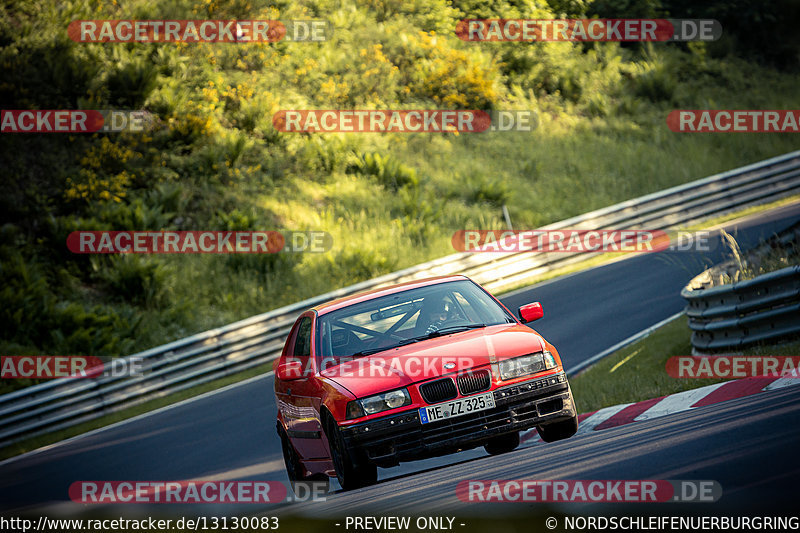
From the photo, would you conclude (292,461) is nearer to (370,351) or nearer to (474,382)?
(370,351)

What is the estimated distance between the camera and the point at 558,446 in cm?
662

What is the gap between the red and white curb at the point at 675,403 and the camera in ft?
24.5

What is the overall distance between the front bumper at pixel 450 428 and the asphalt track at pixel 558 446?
0.23 meters

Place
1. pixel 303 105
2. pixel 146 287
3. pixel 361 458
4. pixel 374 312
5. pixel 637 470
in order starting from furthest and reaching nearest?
pixel 303 105 → pixel 146 287 → pixel 374 312 → pixel 361 458 → pixel 637 470

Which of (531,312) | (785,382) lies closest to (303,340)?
(531,312)

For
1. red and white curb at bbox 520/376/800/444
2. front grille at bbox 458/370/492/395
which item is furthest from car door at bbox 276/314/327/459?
red and white curb at bbox 520/376/800/444

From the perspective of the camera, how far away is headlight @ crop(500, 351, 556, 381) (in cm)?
632

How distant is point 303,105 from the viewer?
28109mm

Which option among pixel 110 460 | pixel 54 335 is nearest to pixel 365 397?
pixel 110 460

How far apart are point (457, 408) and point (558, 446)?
3.27 feet

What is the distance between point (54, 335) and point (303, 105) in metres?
12.9

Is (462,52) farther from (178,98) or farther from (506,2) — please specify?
(178,98)

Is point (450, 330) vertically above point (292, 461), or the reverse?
point (450, 330)

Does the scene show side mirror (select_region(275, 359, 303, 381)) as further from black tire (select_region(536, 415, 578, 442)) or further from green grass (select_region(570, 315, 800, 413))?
green grass (select_region(570, 315, 800, 413))
